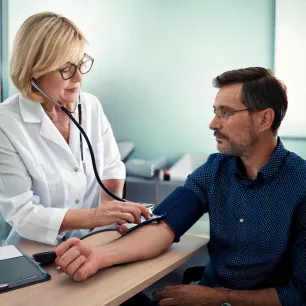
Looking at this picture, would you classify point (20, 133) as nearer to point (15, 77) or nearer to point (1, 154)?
point (1, 154)

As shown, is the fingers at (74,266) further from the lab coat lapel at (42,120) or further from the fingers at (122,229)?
the lab coat lapel at (42,120)

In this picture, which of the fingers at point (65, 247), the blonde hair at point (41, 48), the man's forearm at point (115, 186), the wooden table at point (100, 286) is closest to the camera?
the wooden table at point (100, 286)

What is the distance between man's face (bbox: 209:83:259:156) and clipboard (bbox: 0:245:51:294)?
2.19 feet

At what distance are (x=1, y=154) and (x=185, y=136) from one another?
1007 mm

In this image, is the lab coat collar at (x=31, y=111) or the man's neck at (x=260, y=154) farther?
the lab coat collar at (x=31, y=111)

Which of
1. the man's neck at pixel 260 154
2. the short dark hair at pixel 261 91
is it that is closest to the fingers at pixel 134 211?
the man's neck at pixel 260 154

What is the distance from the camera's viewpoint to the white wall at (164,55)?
2012 millimetres

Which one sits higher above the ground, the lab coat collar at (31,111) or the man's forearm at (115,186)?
the lab coat collar at (31,111)

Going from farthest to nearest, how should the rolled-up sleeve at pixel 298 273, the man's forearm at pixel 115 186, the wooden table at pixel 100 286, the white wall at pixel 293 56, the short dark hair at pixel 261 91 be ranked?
the white wall at pixel 293 56 → the man's forearm at pixel 115 186 → the short dark hair at pixel 261 91 → the rolled-up sleeve at pixel 298 273 → the wooden table at pixel 100 286

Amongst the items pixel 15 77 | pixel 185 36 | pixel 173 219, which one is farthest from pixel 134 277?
pixel 185 36

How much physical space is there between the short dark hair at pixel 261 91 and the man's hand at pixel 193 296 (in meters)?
0.55

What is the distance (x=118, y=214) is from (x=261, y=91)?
60cm

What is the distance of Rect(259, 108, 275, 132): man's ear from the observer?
1.32m

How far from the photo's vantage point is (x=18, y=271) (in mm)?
1072
